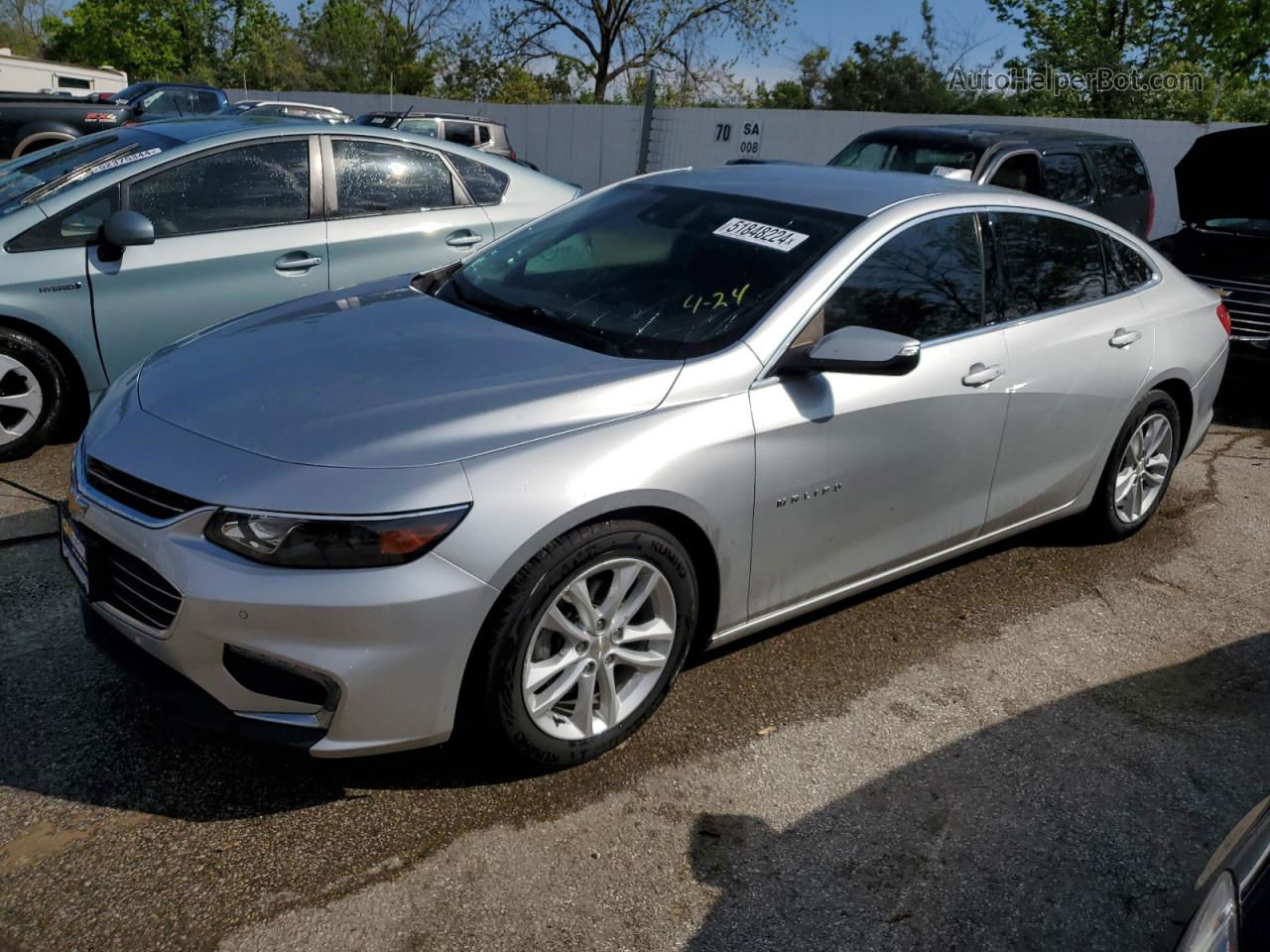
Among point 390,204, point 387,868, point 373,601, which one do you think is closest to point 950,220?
point 373,601

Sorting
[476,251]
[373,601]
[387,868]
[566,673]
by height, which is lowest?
[387,868]

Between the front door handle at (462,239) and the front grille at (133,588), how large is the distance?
3.48 metres

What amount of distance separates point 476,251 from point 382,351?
1156 millimetres

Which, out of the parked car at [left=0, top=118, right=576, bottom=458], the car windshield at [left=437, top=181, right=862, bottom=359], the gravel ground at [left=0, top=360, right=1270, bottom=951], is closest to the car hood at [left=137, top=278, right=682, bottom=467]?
the car windshield at [left=437, top=181, right=862, bottom=359]

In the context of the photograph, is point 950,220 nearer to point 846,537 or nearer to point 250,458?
point 846,537

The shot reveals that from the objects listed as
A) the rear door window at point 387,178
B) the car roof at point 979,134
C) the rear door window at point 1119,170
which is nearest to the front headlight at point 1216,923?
the rear door window at point 387,178

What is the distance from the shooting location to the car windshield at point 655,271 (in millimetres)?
3383

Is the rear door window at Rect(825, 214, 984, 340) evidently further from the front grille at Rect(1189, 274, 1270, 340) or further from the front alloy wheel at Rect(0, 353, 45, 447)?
the front grille at Rect(1189, 274, 1270, 340)

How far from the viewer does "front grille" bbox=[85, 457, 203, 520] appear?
2672mm

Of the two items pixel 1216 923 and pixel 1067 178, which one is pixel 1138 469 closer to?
pixel 1216 923

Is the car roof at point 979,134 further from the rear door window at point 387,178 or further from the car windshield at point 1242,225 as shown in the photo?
the rear door window at point 387,178

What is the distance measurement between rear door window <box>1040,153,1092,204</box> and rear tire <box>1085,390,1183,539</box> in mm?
4670

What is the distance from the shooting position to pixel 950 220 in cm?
390

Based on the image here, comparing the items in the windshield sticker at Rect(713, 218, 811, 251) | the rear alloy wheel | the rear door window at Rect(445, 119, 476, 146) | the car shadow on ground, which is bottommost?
the car shadow on ground
